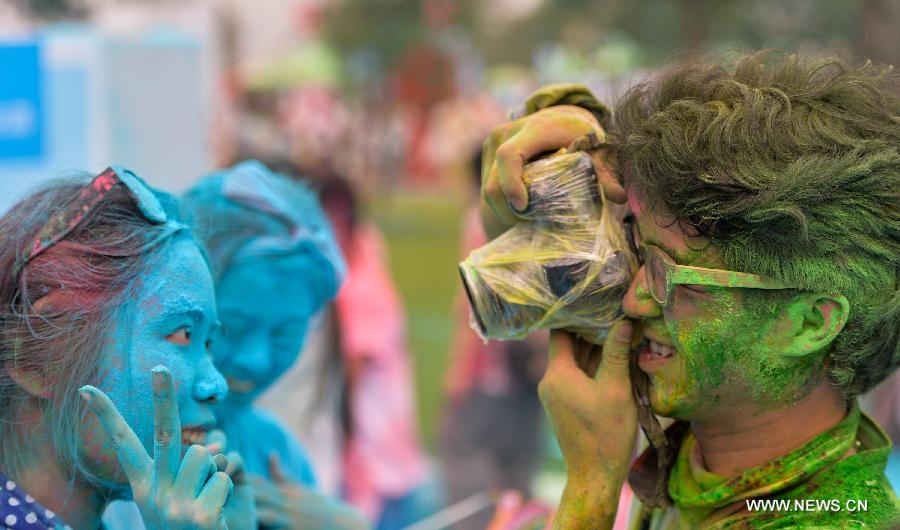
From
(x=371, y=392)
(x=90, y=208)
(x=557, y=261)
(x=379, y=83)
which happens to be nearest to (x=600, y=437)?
(x=557, y=261)

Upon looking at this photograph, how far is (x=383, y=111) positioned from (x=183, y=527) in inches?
940

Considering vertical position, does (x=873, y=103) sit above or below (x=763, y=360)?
above

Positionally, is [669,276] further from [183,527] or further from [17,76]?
[17,76]

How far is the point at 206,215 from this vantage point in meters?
2.18

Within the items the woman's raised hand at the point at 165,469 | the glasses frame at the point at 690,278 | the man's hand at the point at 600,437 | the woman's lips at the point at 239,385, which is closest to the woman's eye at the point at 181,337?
the woman's raised hand at the point at 165,469

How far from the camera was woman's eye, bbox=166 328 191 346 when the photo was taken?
171cm

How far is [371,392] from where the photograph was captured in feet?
15.7

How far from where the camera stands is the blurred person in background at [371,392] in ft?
15.4

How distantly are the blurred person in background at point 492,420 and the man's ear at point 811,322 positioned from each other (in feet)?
10.7

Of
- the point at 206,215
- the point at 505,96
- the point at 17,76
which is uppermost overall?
the point at 206,215

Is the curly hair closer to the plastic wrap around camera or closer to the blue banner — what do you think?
the plastic wrap around camera

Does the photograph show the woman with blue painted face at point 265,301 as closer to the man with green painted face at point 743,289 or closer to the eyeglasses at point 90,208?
the eyeglasses at point 90,208

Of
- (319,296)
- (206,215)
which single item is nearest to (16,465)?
(206,215)

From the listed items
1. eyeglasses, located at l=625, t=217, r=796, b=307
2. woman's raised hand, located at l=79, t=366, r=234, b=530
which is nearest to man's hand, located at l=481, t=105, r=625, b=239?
eyeglasses, located at l=625, t=217, r=796, b=307
